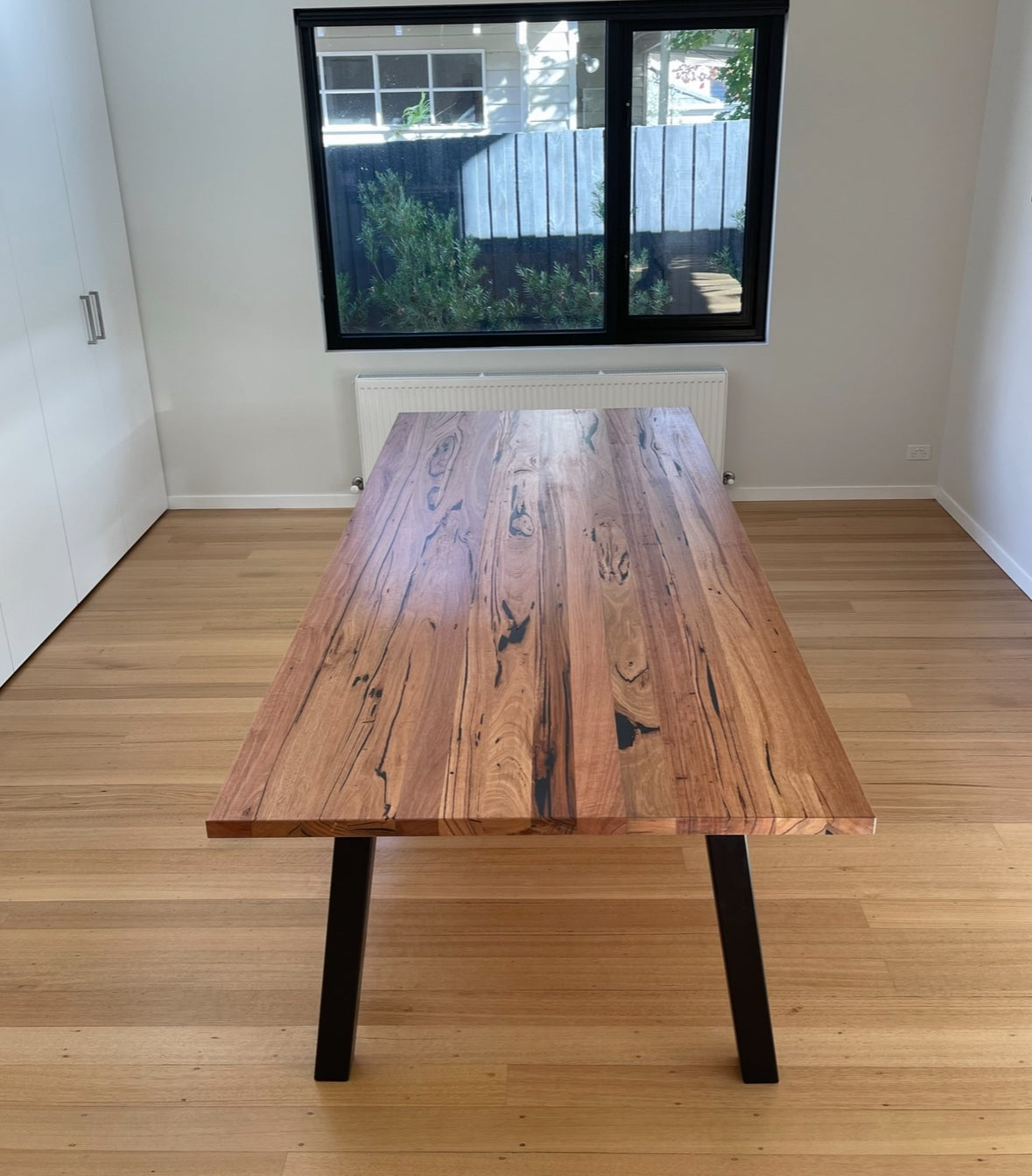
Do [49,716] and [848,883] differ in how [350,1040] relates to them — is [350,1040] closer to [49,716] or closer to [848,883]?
[848,883]

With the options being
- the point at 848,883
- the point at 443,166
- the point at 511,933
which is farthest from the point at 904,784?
the point at 443,166

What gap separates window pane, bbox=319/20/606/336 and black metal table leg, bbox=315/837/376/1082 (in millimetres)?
3202

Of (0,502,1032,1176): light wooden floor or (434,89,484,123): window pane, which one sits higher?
(434,89,484,123): window pane

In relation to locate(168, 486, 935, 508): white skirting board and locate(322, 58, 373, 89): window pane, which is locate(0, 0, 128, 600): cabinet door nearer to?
locate(168, 486, 935, 508): white skirting board

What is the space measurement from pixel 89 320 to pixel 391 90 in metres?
1.49

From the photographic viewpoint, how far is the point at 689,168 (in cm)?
429

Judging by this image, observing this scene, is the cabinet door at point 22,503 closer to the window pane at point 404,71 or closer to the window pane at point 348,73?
the window pane at point 348,73

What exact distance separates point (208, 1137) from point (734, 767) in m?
1.10

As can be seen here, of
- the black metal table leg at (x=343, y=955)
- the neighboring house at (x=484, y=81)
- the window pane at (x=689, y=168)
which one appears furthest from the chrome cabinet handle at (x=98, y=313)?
the black metal table leg at (x=343, y=955)

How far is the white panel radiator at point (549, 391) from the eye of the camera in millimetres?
4375

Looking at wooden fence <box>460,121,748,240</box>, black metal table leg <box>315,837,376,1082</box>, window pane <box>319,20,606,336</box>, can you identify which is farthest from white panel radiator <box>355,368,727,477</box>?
black metal table leg <box>315,837,376,1082</box>

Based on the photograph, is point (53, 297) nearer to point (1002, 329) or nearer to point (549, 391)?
point (549, 391)

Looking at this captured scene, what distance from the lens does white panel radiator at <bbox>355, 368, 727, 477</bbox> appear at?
438 cm

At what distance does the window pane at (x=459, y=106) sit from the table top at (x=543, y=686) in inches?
90.0
